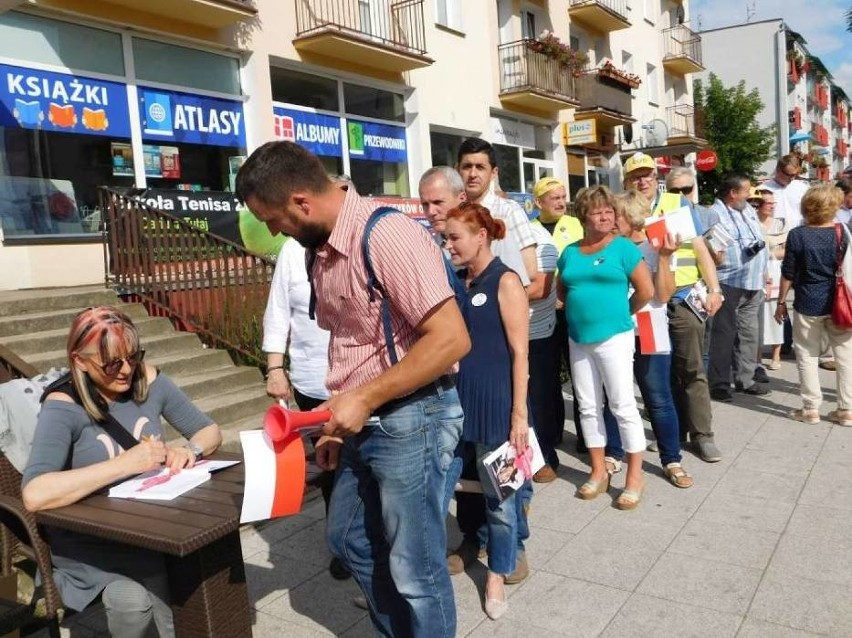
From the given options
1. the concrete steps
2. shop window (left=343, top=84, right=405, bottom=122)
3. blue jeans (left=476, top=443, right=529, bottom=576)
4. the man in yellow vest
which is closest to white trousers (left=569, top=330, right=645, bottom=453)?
the man in yellow vest

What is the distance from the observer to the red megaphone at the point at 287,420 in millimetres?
1991

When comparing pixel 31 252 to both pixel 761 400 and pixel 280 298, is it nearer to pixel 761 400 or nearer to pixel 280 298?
pixel 280 298

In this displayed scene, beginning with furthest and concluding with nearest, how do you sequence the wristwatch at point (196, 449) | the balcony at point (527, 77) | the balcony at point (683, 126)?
the balcony at point (683, 126) → the balcony at point (527, 77) → the wristwatch at point (196, 449)

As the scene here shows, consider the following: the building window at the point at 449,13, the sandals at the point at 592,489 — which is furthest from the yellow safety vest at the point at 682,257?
the building window at the point at 449,13

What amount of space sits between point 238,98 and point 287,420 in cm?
950

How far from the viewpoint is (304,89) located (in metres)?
11.8

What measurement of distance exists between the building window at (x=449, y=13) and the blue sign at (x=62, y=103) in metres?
7.48

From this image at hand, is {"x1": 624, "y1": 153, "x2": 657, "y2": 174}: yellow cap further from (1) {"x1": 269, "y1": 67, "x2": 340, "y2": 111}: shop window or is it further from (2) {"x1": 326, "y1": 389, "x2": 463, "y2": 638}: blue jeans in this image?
(1) {"x1": 269, "y1": 67, "x2": 340, "y2": 111}: shop window

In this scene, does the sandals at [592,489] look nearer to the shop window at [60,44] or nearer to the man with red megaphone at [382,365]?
the man with red megaphone at [382,365]

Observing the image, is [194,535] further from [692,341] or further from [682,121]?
[682,121]

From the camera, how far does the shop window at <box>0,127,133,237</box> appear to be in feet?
26.5

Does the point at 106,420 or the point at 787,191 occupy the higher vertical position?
the point at 787,191

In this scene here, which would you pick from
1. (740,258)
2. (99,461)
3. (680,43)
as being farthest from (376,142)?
(680,43)

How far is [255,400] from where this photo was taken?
6543 millimetres
